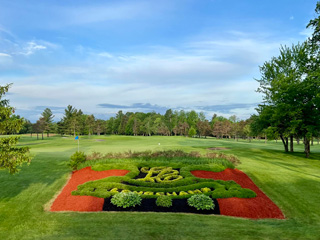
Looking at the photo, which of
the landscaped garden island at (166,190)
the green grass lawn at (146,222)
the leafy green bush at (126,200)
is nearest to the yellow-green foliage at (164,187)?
the landscaped garden island at (166,190)

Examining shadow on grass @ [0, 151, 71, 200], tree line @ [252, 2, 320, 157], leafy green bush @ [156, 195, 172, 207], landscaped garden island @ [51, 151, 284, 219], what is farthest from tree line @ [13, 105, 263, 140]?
leafy green bush @ [156, 195, 172, 207]

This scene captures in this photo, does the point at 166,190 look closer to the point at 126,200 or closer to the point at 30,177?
the point at 126,200

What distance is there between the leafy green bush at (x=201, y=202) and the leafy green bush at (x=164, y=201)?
109 cm

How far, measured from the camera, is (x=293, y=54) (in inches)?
1241

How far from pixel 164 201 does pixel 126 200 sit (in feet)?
6.78

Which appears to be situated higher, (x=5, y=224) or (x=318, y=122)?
(x=318, y=122)

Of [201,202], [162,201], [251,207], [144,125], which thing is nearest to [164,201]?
[162,201]

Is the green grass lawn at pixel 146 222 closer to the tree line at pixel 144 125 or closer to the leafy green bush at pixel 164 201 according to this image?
the leafy green bush at pixel 164 201

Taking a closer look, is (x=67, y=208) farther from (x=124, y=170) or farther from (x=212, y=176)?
(x=212, y=176)

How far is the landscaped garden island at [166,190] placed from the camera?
1100cm

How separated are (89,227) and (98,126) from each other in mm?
100721

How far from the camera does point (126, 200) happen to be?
11.2 m

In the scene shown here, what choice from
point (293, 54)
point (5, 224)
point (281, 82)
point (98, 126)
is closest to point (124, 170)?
point (5, 224)

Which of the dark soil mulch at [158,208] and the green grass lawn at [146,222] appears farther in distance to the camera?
the dark soil mulch at [158,208]
